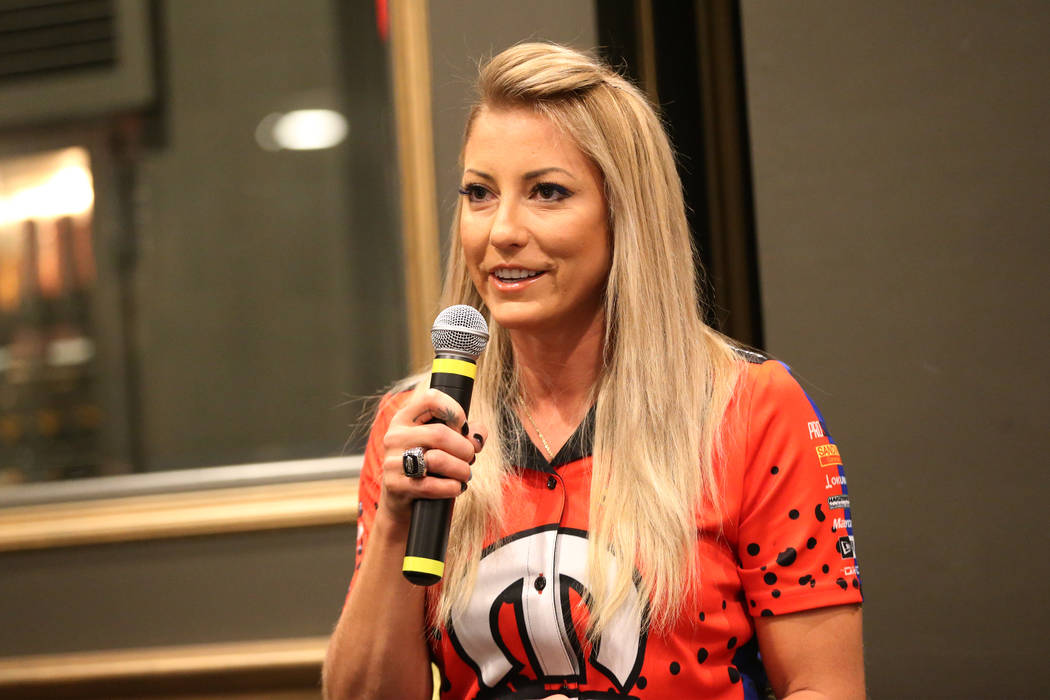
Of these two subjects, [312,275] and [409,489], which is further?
[312,275]

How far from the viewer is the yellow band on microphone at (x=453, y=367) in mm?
1158

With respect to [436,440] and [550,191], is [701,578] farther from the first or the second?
[550,191]

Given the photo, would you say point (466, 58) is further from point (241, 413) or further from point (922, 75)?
point (241, 413)

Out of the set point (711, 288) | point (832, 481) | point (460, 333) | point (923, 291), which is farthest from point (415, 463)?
point (923, 291)

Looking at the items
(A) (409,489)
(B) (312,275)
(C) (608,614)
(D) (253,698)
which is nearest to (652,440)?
(C) (608,614)

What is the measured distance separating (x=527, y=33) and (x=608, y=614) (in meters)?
1.26

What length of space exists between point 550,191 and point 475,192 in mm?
118

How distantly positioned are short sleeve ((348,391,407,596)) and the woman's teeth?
0.30 m

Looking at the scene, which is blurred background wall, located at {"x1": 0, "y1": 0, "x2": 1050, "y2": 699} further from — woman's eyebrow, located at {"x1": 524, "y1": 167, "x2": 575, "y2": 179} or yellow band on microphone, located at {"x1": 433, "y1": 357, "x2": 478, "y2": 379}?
yellow band on microphone, located at {"x1": 433, "y1": 357, "x2": 478, "y2": 379}

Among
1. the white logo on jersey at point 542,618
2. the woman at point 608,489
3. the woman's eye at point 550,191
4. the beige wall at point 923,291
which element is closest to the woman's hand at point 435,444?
the woman at point 608,489

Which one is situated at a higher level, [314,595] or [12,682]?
[314,595]

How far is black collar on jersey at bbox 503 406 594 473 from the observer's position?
1.44 metres

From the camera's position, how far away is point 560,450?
4.76 feet

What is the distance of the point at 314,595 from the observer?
7.43ft
